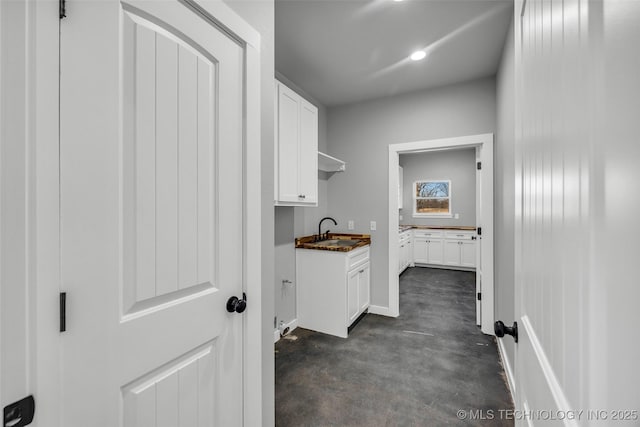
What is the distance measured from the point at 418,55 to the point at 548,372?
8.53ft

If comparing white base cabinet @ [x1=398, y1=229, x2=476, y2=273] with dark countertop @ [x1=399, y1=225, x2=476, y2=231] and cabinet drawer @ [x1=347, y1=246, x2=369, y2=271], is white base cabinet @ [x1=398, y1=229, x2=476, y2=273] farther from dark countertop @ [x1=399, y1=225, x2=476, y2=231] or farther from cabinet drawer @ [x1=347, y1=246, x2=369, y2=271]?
cabinet drawer @ [x1=347, y1=246, x2=369, y2=271]

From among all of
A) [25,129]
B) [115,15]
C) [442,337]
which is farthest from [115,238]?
[442,337]

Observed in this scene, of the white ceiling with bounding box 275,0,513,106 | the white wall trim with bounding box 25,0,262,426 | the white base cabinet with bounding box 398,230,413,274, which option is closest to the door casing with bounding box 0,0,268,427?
the white wall trim with bounding box 25,0,262,426

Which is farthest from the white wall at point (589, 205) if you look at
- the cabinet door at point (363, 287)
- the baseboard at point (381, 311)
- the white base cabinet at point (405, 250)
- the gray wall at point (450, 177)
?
the gray wall at point (450, 177)

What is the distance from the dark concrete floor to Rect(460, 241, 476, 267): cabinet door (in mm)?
2652

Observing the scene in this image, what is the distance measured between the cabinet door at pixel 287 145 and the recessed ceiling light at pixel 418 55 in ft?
3.61

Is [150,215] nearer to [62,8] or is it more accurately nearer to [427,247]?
[62,8]

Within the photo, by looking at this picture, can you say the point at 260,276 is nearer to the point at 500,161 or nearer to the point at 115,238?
the point at 115,238

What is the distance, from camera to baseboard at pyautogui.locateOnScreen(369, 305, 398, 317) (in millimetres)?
3311

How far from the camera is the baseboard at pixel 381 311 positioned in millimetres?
3311

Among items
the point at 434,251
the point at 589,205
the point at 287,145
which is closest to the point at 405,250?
the point at 434,251

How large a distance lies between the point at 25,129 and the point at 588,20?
1056 millimetres

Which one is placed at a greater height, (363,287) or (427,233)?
(427,233)

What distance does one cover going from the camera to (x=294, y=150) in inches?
99.4
